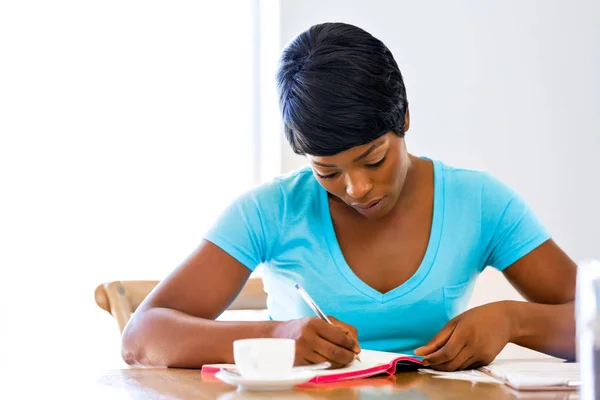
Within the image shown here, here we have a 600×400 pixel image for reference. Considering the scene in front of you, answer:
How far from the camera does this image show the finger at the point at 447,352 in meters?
1.21

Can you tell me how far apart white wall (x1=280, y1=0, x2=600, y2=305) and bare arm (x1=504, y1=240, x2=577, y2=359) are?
1.14m

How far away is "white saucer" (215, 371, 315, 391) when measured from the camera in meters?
0.98

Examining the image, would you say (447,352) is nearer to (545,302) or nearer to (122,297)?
(545,302)

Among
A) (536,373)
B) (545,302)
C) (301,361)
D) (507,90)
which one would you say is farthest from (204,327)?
(507,90)

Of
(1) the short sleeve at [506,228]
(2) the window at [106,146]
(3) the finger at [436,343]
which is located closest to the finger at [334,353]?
(3) the finger at [436,343]

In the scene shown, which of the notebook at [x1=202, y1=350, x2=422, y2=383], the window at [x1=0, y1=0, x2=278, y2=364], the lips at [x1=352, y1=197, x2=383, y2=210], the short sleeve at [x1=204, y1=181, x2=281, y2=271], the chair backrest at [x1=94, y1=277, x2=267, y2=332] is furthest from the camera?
the window at [x1=0, y1=0, x2=278, y2=364]

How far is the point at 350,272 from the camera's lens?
1526 millimetres

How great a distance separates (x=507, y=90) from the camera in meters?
2.71

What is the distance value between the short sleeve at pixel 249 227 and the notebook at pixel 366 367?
0.34 m

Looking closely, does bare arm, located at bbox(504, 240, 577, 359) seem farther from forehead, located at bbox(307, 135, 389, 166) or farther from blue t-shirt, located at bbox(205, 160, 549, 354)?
forehead, located at bbox(307, 135, 389, 166)

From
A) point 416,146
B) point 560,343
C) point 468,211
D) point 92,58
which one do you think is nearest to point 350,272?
point 468,211

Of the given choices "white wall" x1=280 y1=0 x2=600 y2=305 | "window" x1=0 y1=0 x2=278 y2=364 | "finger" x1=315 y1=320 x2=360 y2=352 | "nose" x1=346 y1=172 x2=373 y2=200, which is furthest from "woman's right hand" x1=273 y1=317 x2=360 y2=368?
"white wall" x1=280 y1=0 x2=600 y2=305

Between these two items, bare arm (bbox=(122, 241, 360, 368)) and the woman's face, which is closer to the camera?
bare arm (bbox=(122, 241, 360, 368))

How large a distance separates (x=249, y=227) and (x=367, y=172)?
0.95 ft
